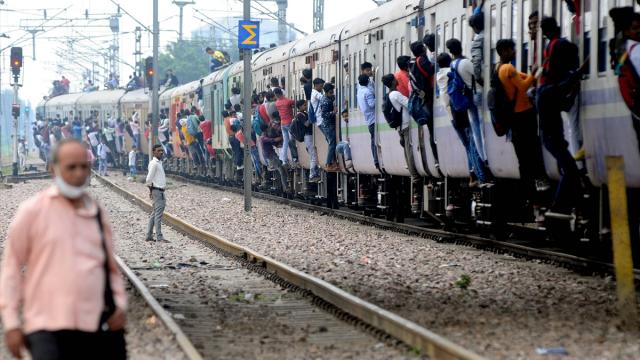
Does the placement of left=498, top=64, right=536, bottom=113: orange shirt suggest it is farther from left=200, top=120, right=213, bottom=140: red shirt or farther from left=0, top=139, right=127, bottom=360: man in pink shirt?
left=200, top=120, right=213, bottom=140: red shirt

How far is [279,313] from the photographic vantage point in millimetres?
11414

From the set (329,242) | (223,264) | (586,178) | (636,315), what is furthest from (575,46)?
(329,242)

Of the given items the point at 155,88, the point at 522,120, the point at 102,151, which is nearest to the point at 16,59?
the point at 155,88

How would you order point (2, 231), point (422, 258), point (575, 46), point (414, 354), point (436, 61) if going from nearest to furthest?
point (414, 354)
point (575, 46)
point (422, 258)
point (436, 61)
point (2, 231)

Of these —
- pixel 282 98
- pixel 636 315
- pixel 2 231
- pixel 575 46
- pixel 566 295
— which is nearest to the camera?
pixel 636 315

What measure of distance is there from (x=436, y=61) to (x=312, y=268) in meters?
4.13

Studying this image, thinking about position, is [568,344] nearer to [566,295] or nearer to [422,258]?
[566,295]

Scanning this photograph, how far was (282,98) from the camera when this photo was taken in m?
27.1

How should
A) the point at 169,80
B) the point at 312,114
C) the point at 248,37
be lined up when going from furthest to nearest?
the point at 169,80, the point at 248,37, the point at 312,114

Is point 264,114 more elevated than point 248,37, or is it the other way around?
point 248,37

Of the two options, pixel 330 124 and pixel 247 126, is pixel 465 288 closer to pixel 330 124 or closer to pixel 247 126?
pixel 330 124

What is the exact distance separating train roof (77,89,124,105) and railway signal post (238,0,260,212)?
32.9 meters

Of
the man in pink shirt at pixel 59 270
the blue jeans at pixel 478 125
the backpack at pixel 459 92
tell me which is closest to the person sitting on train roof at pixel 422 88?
the backpack at pixel 459 92

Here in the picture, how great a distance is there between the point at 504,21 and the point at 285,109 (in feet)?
40.5
